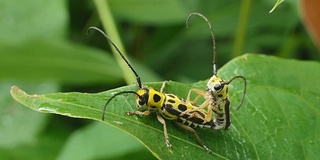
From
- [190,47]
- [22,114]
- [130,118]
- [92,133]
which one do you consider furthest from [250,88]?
[190,47]

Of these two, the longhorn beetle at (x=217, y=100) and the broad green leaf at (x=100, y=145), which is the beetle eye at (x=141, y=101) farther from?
the broad green leaf at (x=100, y=145)

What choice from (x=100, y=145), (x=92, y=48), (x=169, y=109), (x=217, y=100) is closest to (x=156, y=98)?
(x=169, y=109)

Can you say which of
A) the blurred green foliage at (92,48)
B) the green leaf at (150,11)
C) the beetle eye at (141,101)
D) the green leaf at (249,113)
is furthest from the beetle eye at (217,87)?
the green leaf at (150,11)

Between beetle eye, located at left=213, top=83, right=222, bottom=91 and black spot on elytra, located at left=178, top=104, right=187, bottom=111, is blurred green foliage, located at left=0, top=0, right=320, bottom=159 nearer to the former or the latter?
black spot on elytra, located at left=178, top=104, right=187, bottom=111

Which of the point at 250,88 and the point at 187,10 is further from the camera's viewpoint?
the point at 187,10

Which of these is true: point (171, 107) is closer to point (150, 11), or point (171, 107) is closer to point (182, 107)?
A: point (182, 107)

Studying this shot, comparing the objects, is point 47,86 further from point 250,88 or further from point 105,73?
point 250,88

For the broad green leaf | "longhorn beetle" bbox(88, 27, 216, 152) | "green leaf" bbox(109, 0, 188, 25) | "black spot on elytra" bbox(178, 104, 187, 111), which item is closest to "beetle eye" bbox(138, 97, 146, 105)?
"longhorn beetle" bbox(88, 27, 216, 152)
